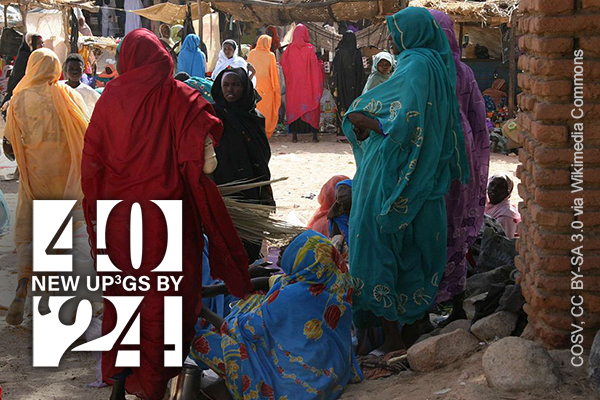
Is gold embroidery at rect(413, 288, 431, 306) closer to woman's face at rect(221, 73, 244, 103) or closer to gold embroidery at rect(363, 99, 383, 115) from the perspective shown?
gold embroidery at rect(363, 99, 383, 115)

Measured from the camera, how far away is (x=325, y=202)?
626 centimetres

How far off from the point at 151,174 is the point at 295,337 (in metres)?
0.98

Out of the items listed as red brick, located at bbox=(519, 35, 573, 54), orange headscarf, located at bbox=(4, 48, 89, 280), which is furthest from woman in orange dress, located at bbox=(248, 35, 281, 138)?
red brick, located at bbox=(519, 35, 573, 54)

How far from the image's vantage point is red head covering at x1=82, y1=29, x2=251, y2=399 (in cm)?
380

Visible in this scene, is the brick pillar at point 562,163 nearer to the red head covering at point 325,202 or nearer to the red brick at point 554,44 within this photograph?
the red brick at point 554,44

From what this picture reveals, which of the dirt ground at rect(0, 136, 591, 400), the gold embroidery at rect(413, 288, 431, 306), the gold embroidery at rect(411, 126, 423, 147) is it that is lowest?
the dirt ground at rect(0, 136, 591, 400)

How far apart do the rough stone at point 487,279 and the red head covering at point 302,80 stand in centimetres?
953

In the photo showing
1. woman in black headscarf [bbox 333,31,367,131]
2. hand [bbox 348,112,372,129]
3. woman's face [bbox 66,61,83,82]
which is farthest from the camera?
woman in black headscarf [bbox 333,31,367,131]

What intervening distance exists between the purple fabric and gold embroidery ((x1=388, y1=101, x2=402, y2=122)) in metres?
0.63

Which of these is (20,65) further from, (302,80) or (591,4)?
(591,4)

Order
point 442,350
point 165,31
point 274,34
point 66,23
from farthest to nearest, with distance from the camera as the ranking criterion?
point 66,23 < point 274,34 < point 165,31 < point 442,350

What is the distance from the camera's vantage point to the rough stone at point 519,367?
11.3ft

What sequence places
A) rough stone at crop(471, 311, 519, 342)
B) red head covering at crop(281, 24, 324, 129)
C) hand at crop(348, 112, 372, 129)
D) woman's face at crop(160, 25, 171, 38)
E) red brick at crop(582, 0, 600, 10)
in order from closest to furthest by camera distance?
1. red brick at crop(582, 0, 600, 10)
2. rough stone at crop(471, 311, 519, 342)
3. hand at crop(348, 112, 372, 129)
4. red head covering at crop(281, 24, 324, 129)
5. woman's face at crop(160, 25, 171, 38)

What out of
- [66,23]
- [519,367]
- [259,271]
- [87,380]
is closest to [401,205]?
[259,271]
